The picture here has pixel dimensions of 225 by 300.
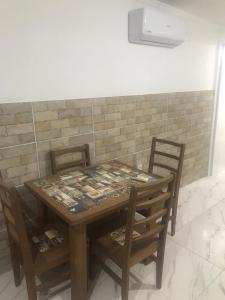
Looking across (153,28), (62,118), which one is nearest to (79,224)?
(62,118)

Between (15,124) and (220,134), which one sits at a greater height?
(15,124)

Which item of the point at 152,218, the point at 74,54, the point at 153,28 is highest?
the point at 153,28

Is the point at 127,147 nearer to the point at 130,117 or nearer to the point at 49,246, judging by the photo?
the point at 130,117

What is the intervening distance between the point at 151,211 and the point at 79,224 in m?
0.55

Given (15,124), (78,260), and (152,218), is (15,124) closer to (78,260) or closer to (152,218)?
(78,260)

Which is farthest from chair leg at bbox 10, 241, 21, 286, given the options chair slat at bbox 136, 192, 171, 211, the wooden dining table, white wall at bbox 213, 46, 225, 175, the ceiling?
white wall at bbox 213, 46, 225, 175

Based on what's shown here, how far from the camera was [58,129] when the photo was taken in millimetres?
1992

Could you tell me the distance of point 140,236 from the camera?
4.71 ft

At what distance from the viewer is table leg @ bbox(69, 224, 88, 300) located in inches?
54.2

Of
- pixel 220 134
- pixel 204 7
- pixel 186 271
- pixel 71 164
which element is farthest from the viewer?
pixel 220 134

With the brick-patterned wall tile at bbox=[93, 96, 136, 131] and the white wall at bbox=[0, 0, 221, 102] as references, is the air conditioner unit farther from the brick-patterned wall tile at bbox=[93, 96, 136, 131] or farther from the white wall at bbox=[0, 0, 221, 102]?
the brick-patterned wall tile at bbox=[93, 96, 136, 131]

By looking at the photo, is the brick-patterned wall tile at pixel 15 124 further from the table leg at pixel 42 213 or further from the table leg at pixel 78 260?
the table leg at pixel 78 260

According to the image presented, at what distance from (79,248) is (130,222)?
0.35 m

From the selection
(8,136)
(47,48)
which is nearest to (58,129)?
(8,136)
